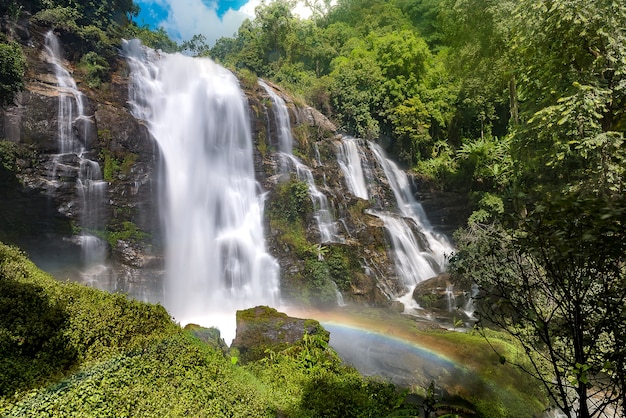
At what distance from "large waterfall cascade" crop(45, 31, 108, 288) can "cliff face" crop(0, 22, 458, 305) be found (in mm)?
71

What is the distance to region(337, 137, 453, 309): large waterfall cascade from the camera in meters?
16.5

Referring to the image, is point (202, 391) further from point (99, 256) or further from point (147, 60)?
point (147, 60)

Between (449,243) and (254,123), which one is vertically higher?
(254,123)

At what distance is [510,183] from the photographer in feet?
55.6

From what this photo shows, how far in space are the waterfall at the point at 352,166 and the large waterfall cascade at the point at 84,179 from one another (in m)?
12.4

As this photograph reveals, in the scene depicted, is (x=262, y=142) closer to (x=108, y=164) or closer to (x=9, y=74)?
(x=108, y=164)

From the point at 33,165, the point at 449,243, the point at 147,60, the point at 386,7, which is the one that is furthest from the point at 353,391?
the point at 386,7

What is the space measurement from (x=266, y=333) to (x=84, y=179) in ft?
34.0

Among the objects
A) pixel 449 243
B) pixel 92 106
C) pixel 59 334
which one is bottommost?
pixel 59 334

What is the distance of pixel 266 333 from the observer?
328 inches

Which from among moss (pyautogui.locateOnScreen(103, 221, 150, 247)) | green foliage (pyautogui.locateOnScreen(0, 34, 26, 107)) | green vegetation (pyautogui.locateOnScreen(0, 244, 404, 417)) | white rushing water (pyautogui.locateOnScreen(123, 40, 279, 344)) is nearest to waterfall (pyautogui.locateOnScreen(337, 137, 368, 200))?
white rushing water (pyautogui.locateOnScreen(123, 40, 279, 344))

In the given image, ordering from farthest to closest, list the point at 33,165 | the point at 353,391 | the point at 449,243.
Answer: the point at 449,243 → the point at 33,165 → the point at 353,391

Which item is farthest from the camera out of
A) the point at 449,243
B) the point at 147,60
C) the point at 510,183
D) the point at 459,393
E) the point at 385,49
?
the point at 385,49

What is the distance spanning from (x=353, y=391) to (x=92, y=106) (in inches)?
629
